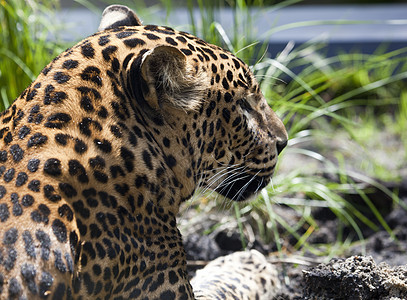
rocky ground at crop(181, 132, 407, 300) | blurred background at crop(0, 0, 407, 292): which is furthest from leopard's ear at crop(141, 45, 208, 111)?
blurred background at crop(0, 0, 407, 292)

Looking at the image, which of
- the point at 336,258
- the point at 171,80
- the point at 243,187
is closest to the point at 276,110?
the point at 243,187

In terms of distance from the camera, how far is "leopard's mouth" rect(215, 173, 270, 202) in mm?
2567

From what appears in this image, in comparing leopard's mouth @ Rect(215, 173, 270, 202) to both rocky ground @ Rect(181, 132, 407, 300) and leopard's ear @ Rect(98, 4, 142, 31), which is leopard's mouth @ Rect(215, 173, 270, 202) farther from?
leopard's ear @ Rect(98, 4, 142, 31)

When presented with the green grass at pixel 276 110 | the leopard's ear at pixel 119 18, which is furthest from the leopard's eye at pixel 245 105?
the green grass at pixel 276 110

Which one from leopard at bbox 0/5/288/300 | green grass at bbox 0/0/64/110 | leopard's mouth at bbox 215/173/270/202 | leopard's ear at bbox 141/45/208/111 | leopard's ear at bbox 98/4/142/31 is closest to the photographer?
leopard at bbox 0/5/288/300

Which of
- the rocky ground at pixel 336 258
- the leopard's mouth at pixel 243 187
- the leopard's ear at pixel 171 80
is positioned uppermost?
the leopard's ear at pixel 171 80

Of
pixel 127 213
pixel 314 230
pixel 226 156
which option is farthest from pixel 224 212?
pixel 127 213

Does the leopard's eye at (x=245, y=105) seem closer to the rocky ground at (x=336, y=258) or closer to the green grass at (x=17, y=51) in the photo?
the rocky ground at (x=336, y=258)

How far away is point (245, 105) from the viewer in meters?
2.41

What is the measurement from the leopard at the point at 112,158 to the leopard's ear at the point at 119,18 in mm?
49

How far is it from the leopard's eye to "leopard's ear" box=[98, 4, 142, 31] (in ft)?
1.83

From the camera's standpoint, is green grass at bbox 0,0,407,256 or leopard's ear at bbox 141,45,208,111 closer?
leopard's ear at bbox 141,45,208,111

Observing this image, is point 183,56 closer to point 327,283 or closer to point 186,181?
point 186,181

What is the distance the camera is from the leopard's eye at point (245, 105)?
2.38 meters
